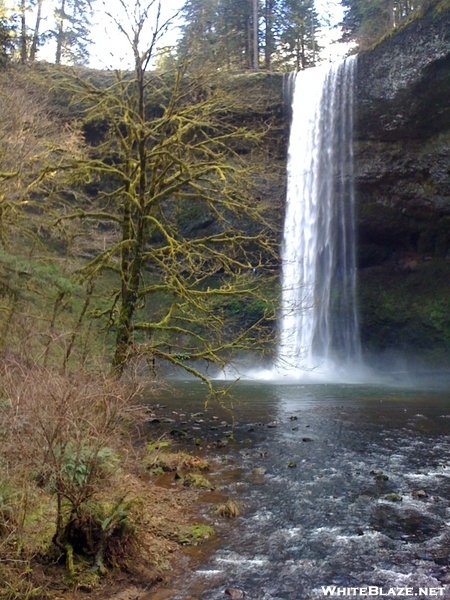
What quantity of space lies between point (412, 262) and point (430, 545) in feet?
69.3

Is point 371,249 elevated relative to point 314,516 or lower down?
elevated

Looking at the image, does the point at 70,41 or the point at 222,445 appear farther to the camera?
the point at 70,41

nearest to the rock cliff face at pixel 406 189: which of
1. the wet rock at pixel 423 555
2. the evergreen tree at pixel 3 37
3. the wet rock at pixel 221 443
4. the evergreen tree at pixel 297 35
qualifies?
the evergreen tree at pixel 297 35

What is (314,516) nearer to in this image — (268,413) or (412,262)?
(268,413)

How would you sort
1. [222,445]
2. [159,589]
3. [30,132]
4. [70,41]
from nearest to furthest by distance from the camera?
1. [159,589]
2. [222,445]
3. [30,132]
4. [70,41]

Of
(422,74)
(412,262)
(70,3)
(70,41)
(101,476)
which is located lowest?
(101,476)

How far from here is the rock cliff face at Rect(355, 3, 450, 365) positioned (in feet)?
68.2

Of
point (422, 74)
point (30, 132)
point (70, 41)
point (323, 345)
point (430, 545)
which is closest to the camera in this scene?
point (430, 545)

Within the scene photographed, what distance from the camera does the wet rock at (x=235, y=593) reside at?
3832 mm

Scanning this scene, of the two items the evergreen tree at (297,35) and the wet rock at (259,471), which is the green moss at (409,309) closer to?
the evergreen tree at (297,35)

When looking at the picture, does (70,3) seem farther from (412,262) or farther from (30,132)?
(30,132)

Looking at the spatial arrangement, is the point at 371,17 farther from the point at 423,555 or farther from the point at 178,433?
the point at 423,555

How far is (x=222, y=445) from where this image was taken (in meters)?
8.59

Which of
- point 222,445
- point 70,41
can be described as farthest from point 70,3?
point 222,445
